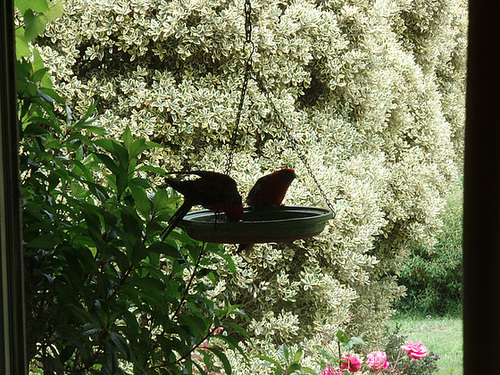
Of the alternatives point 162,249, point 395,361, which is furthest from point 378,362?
point 162,249

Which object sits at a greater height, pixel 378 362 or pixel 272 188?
pixel 272 188

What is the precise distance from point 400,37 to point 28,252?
119 inches

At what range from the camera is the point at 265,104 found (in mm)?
2486

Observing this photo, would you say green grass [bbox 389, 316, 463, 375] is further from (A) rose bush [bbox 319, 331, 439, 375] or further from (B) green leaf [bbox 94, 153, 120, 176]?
(B) green leaf [bbox 94, 153, 120, 176]

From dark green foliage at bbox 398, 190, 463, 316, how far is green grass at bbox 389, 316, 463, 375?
4.6 inches

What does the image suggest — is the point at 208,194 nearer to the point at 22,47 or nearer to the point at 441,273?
the point at 22,47

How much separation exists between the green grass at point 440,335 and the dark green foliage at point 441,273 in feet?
0.38

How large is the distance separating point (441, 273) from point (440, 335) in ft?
1.76

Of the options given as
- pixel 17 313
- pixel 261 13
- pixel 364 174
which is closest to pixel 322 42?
pixel 261 13

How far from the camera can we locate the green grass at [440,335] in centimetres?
345

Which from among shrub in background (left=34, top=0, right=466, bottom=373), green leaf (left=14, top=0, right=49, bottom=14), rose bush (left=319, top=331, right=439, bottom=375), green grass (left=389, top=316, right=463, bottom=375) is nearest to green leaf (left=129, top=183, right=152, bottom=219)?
green leaf (left=14, top=0, right=49, bottom=14)

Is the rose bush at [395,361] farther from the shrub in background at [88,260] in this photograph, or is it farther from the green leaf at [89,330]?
the green leaf at [89,330]

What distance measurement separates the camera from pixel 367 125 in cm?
290

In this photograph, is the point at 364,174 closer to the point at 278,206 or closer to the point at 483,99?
the point at 278,206
